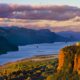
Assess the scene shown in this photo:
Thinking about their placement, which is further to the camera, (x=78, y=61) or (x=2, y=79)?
(x=2, y=79)

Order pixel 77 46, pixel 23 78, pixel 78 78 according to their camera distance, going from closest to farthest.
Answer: pixel 78 78 < pixel 77 46 < pixel 23 78

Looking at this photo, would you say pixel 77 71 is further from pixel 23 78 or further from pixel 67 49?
pixel 23 78

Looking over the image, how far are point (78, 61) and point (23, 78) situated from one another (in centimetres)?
8700

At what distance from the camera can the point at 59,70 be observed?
3846 inches

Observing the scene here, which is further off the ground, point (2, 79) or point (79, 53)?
point (79, 53)

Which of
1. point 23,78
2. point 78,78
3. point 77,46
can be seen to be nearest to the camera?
point 78,78

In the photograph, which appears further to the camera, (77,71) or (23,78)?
(23,78)

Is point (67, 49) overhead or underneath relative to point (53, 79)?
overhead

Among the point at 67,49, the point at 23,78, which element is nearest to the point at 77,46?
the point at 67,49

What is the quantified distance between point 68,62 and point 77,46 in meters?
4.64

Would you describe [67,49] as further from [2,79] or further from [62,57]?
[2,79]

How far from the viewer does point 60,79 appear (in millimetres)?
92562

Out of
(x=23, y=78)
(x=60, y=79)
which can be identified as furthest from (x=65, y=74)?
(x=23, y=78)

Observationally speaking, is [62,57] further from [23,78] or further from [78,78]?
[23,78]
